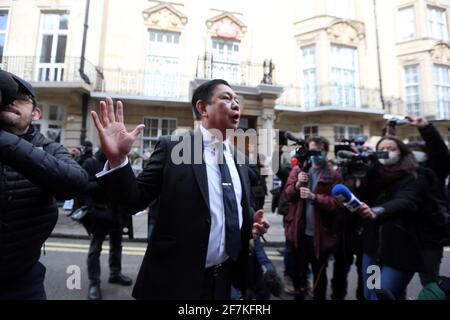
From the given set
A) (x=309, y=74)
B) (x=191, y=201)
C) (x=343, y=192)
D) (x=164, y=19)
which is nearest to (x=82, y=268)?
(x=191, y=201)

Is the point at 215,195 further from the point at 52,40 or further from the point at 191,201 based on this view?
the point at 52,40

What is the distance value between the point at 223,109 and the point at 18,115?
92 centimetres

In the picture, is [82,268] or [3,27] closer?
[3,27]

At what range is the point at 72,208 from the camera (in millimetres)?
3035

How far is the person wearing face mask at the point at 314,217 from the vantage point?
2.53 metres

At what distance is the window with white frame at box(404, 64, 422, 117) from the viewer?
2.70 metres

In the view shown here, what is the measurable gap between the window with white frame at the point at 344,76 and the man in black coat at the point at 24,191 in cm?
1189

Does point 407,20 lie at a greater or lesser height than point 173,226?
greater

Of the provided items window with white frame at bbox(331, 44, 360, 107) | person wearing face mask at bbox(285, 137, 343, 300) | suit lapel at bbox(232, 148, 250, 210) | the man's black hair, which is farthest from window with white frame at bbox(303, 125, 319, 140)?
the man's black hair

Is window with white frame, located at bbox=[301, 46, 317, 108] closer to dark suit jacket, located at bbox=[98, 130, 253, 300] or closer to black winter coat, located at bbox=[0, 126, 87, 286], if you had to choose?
dark suit jacket, located at bbox=[98, 130, 253, 300]

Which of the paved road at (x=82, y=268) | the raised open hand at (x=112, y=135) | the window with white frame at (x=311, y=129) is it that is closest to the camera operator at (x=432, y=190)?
the paved road at (x=82, y=268)

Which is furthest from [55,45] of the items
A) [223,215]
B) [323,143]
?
[323,143]

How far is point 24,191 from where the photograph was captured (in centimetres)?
113

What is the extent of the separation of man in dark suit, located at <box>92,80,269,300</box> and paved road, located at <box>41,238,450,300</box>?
1.13m
